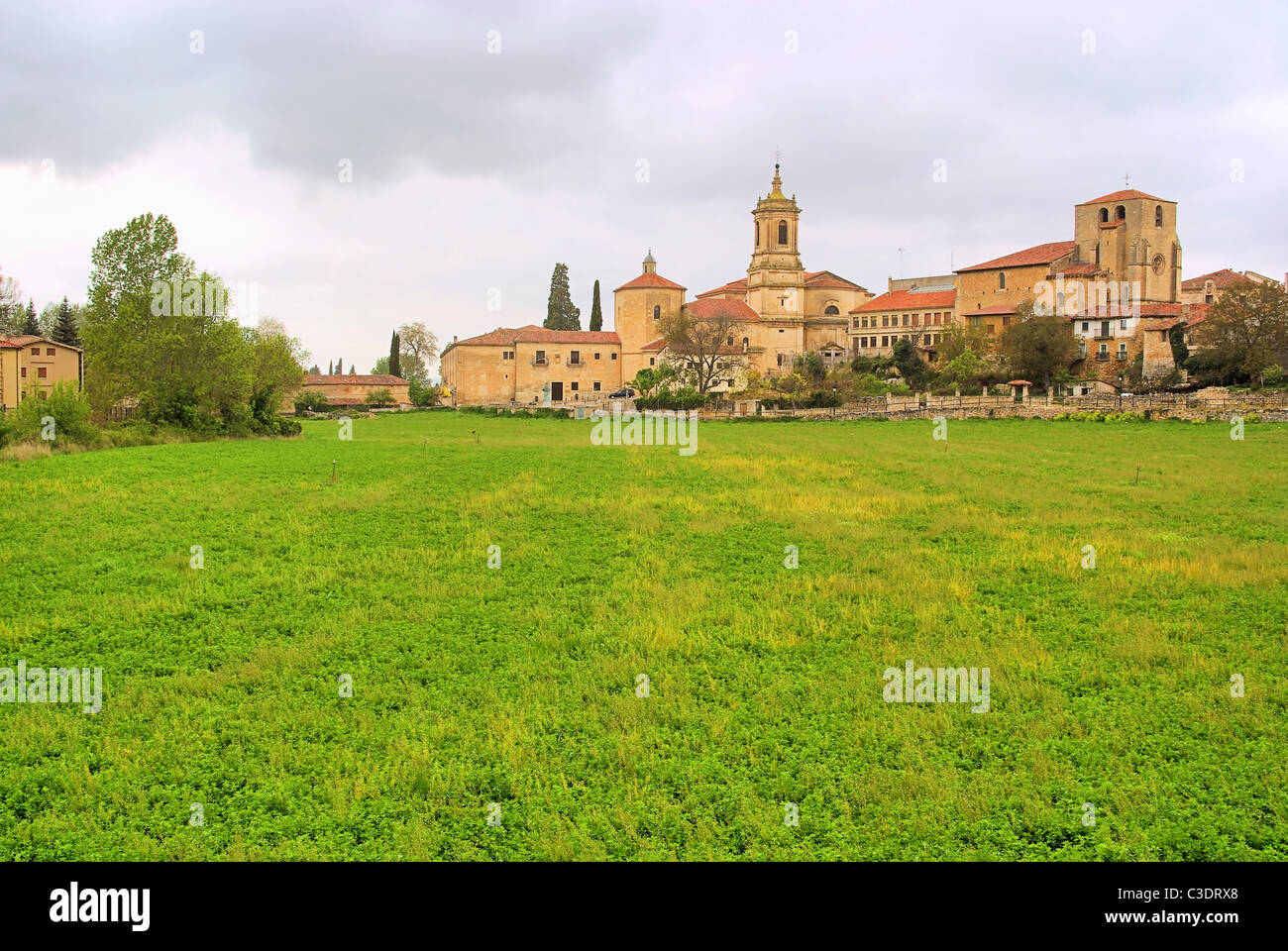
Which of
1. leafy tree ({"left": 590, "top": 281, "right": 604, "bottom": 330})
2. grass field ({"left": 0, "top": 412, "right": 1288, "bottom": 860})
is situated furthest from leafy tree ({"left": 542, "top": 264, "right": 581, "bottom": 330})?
grass field ({"left": 0, "top": 412, "right": 1288, "bottom": 860})

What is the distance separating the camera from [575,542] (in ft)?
50.0

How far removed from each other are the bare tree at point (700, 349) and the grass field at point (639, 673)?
47210 millimetres

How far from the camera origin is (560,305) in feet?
302

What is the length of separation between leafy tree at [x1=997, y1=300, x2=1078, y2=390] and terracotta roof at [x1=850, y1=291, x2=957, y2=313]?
20.6 metres

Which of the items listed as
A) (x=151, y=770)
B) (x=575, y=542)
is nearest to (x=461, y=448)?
(x=575, y=542)

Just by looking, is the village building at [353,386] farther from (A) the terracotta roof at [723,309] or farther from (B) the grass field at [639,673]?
(B) the grass field at [639,673]

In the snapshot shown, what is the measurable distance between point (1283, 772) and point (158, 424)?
36.4 metres

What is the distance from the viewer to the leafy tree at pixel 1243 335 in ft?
168

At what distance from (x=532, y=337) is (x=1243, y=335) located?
2105 inches

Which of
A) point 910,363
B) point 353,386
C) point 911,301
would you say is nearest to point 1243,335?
point 910,363

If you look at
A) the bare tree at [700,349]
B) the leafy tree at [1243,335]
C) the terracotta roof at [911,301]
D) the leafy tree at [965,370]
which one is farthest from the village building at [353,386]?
the leafy tree at [1243,335]

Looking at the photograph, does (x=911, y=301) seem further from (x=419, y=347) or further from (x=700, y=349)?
(x=419, y=347)

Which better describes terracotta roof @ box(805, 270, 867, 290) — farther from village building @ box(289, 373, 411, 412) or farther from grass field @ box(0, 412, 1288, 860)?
grass field @ box(0, 412, 1288, 860)
